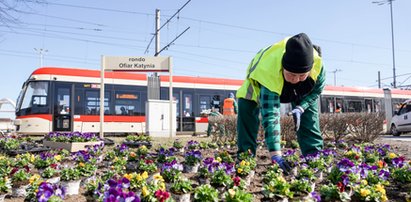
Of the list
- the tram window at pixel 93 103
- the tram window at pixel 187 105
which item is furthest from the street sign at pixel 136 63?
the tram window at pixel 187 105

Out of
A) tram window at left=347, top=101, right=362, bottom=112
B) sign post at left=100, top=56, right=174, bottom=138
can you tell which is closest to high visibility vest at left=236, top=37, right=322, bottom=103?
sign post at left=100, top=56, right=174, bottom=138

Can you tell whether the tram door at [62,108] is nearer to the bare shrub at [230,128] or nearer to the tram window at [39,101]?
the tram window at [39,101]

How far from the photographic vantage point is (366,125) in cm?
769

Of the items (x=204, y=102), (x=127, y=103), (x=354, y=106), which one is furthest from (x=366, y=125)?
(x=354, y=106)

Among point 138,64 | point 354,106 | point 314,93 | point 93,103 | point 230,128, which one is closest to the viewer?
point 314,93

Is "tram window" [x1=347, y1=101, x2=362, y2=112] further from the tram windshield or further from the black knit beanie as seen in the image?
the black knit beanie

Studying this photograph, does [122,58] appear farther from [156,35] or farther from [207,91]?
[156,35]

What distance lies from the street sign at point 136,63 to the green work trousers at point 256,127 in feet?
24.4

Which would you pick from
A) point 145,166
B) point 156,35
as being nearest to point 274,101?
point 145,166

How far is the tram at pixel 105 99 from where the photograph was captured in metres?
13.2

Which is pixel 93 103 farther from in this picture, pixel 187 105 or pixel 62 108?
pixel 187 105

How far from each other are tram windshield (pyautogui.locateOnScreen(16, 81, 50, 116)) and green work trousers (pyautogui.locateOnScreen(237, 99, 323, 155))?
1099cm

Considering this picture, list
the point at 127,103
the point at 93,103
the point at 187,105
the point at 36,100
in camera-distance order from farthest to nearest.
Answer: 1. the point at 187,105
2. the point at 127,103
3. the point at 93,103
4. the point at 36,100

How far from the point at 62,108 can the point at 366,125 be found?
10799mm
